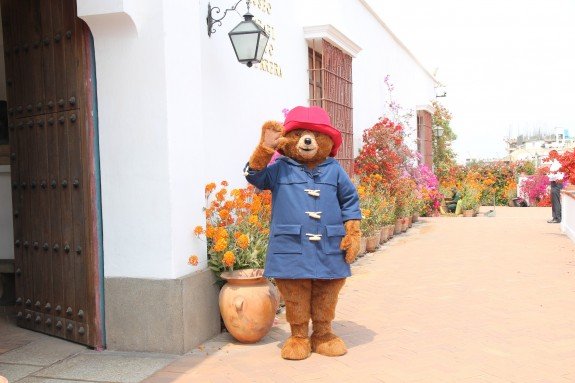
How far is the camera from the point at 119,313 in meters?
4.68

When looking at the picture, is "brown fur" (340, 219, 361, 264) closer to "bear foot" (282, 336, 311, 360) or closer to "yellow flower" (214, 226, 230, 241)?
"bear foot" (282, 336, 311, 360)

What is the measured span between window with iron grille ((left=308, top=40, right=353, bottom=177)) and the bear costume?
4694 millimetres

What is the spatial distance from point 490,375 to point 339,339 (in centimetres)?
110

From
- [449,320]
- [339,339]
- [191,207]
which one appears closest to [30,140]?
[191,207]

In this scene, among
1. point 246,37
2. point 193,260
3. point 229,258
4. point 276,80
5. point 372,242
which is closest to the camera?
point 193,260

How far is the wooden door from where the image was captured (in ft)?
15.5

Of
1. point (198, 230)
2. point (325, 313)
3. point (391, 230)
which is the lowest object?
point (325, 313)

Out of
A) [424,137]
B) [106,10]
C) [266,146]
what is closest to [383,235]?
[266,146]

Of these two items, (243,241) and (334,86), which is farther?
(334,86)

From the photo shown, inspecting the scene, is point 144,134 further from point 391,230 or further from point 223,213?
point 391,230

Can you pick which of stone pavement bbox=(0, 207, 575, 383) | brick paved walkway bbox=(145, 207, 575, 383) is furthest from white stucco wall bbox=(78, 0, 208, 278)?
brick paved walkway bbox=(145, 207, 575, 383)

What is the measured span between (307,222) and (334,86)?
578 cm

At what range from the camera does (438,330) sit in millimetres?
5133

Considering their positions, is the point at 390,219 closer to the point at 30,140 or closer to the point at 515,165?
the point at 30,140
